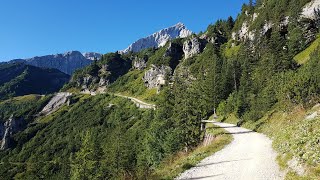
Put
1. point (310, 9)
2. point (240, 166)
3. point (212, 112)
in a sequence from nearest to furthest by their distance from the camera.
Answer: point (240, 166) < point (212, 112) < point (310, 9)

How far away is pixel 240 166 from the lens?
2600 cm

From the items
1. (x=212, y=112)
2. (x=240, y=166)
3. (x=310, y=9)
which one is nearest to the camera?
(x=240, y=166)

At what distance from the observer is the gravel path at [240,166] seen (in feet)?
75.0

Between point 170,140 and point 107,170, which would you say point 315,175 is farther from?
point 107,170

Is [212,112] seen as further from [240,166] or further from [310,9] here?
[240,166]

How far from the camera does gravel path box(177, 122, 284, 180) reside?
22852 millimetres

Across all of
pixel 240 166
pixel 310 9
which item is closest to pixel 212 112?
pixel 310 9

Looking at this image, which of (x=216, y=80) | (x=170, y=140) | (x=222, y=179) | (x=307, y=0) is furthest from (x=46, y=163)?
(x=222, y=179)

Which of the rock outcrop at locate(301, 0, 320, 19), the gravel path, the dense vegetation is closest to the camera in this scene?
the gravel path

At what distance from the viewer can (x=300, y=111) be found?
42.4m

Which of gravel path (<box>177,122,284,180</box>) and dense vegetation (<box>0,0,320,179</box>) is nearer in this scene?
gravel path (<box>177,122,284,180</box>)

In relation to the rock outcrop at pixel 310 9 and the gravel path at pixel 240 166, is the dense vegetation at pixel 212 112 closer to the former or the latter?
the gravel path at pixel 240 166

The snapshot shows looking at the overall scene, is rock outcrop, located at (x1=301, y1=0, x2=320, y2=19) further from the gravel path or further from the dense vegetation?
the gravel path

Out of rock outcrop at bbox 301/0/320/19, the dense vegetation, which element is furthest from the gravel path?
rock outcrop at bbox 301/0/320/19
